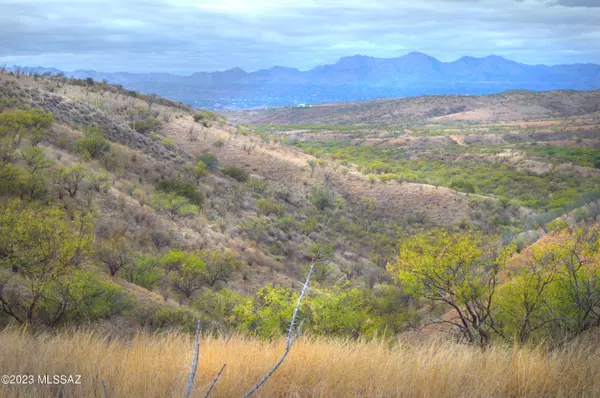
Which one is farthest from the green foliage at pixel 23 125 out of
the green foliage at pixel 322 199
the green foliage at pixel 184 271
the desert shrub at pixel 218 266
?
the green foliage at pixel 322 199

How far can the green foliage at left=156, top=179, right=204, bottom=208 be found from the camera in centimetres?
2523

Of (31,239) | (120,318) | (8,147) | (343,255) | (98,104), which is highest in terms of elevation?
(98,104)

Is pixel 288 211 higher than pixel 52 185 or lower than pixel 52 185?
lower

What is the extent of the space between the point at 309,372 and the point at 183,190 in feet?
73.5

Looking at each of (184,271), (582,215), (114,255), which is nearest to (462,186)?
(582,215)

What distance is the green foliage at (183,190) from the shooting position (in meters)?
25.2

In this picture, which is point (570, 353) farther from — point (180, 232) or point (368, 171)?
point (368, 171)

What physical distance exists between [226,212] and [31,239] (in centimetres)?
1652

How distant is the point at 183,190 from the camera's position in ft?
83.5

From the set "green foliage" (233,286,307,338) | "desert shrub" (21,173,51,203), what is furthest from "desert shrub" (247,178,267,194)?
"green foliage" (233,286,307,338)

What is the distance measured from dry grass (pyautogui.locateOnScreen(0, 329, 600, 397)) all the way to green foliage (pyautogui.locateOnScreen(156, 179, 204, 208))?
2067cm

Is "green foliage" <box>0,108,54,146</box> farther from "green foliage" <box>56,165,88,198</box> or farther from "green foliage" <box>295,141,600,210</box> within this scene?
"green foliage" <box>295,141,600,210</box>

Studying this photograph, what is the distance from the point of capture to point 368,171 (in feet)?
146

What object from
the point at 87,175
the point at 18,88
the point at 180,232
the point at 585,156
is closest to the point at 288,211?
the point at 180,232
